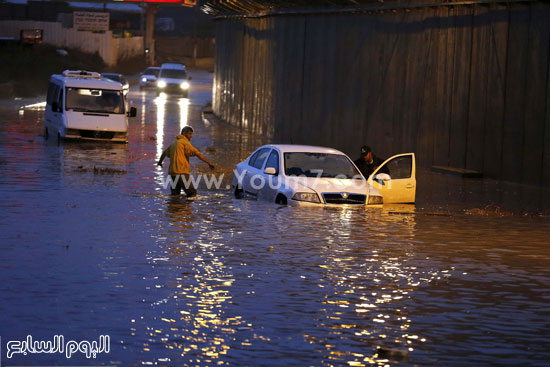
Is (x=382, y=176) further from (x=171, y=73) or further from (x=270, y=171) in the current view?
(x=171, y=73)

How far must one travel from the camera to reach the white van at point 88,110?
3281 cm

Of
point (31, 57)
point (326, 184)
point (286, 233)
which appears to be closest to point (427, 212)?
point (326, 184)

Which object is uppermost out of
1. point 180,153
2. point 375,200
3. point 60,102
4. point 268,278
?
point 60,102

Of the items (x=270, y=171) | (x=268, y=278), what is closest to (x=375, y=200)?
(x=270, y=171)

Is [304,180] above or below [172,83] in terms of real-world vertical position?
below

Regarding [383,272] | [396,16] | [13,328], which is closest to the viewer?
[13,328]

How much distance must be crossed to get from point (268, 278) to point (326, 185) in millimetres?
6955

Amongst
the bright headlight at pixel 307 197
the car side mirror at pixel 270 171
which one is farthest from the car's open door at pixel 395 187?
the car side mirror at pixel 270 171

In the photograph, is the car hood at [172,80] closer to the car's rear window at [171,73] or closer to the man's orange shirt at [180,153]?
the car's rear window at [171,73]

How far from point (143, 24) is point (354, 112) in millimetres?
93273

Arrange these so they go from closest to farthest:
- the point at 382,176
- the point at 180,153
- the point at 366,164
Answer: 1. the point at 382,176
2. the point at 180,153
3. the point at 366,164

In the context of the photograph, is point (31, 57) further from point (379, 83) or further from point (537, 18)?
point (537, 18)

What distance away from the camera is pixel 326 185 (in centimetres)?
1864

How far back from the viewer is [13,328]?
897 centimetres
